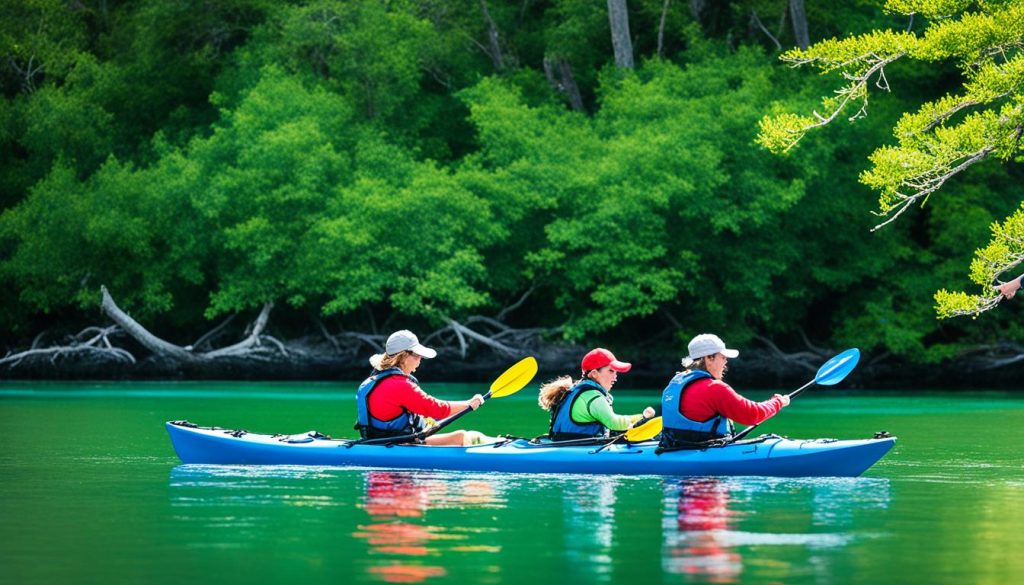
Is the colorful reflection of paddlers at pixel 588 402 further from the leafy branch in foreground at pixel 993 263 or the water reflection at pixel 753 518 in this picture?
the leafy branch in foreground at pixel 993 263

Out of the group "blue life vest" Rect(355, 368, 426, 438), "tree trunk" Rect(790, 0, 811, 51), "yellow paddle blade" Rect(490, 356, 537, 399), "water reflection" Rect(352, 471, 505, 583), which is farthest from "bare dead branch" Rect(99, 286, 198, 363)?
"water reflection" Rect(352, 471, 505, 583)

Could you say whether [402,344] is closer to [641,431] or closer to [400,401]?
[400,401]

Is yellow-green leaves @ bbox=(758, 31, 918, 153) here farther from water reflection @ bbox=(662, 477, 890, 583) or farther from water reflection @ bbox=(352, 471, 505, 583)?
water reflection @ bbox=(352, 471, 505, 583)

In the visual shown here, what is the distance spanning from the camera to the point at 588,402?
1376cm

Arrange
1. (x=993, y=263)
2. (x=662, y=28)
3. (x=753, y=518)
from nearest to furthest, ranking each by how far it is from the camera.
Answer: (x=753, y=518) → (x=993, y=263) → (x=662, y=28)

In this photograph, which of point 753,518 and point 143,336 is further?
point 143,336

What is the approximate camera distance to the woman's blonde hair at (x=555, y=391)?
13805 mm

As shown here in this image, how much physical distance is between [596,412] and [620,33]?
2732 centimetres

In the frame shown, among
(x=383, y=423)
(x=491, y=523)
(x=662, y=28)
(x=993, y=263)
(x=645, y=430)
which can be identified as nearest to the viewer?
(x=491, y=523)

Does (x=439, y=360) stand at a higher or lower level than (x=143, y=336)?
lower

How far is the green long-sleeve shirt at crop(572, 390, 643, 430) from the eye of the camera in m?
13.5

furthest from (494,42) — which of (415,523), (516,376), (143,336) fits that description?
(415,523)

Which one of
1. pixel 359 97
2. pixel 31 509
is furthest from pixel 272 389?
pixel 31 509

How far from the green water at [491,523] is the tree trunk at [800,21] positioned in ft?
74.2
